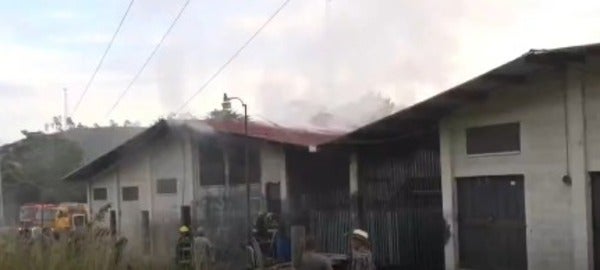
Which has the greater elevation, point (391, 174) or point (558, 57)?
point (558, 57)

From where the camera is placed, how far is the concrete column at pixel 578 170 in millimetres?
12953

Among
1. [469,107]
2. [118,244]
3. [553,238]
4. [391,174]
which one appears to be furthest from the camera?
[391,174]

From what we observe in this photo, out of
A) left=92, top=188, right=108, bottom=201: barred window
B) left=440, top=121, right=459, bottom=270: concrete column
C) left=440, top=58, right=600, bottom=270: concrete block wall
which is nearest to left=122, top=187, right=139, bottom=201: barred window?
left=92, top=188, right=108, bottom=201: barred window

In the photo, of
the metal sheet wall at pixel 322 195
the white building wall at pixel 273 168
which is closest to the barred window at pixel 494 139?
the metal sheet wall at pixel 322 195

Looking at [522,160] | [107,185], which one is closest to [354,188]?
[522,160]

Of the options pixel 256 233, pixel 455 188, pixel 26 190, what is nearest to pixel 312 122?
pixel 256 233

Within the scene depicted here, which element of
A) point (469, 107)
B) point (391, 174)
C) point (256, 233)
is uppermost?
point (469, 107)

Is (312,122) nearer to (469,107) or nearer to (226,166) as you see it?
(226,166)

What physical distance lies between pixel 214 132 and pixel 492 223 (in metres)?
9.52

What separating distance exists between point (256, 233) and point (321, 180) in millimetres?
2839

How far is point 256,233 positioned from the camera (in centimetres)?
1953

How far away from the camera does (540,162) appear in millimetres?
13805

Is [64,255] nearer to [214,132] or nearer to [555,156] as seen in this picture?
[555,156]

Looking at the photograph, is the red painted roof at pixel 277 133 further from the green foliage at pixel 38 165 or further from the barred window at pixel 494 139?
the green foliage at pixel 38 165
